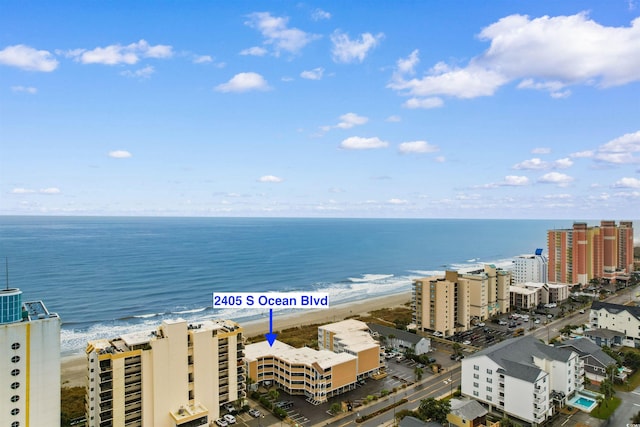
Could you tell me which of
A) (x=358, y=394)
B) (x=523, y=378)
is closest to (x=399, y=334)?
(x=358, y=394)

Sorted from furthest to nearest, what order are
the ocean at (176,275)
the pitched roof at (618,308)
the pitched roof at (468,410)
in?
the ocean at (176,275)
the pitched roof at (618,308)
the pitched roof at (468,410)

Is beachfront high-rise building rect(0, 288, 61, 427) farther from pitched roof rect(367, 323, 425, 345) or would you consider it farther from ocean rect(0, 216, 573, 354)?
pitched roof rect(367, 323, 425, 345)

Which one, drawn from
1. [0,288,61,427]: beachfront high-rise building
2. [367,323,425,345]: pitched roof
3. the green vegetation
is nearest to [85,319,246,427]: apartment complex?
the green vegetation

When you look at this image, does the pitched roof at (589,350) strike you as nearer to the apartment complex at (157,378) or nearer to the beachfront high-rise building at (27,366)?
the apartment complex at (157,378)

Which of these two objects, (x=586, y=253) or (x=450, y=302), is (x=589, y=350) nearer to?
(x=450, y=302)

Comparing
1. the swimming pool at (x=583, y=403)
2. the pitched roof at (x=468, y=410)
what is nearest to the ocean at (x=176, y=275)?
the pitched roof at (x=468, y=410)

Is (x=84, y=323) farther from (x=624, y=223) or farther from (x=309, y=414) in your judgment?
(x=624, y=223)
